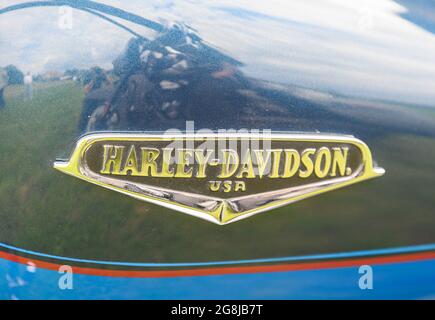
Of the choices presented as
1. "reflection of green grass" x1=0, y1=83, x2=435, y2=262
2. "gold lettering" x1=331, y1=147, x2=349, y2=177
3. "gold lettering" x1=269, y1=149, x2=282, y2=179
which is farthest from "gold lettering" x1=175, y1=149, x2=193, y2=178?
"gold lettering" x1=331, y1=147, x2=349, y2=177

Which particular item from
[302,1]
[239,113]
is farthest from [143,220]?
[302,1]

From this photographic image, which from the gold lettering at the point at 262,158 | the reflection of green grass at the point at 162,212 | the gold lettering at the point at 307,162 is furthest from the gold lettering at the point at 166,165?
the gold lettering at the point at 307,162

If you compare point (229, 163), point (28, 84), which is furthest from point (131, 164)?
point (28, 84)

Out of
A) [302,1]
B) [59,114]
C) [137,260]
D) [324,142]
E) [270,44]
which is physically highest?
[302,1]

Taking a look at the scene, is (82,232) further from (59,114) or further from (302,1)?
(302,1)

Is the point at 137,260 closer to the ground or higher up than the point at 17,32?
closer to the ground

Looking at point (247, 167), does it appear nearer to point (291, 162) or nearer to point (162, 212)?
point (291, 162)

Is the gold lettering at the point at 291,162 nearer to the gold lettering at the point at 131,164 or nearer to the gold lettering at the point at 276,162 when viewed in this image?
the gold lettering at the point at 276,162
